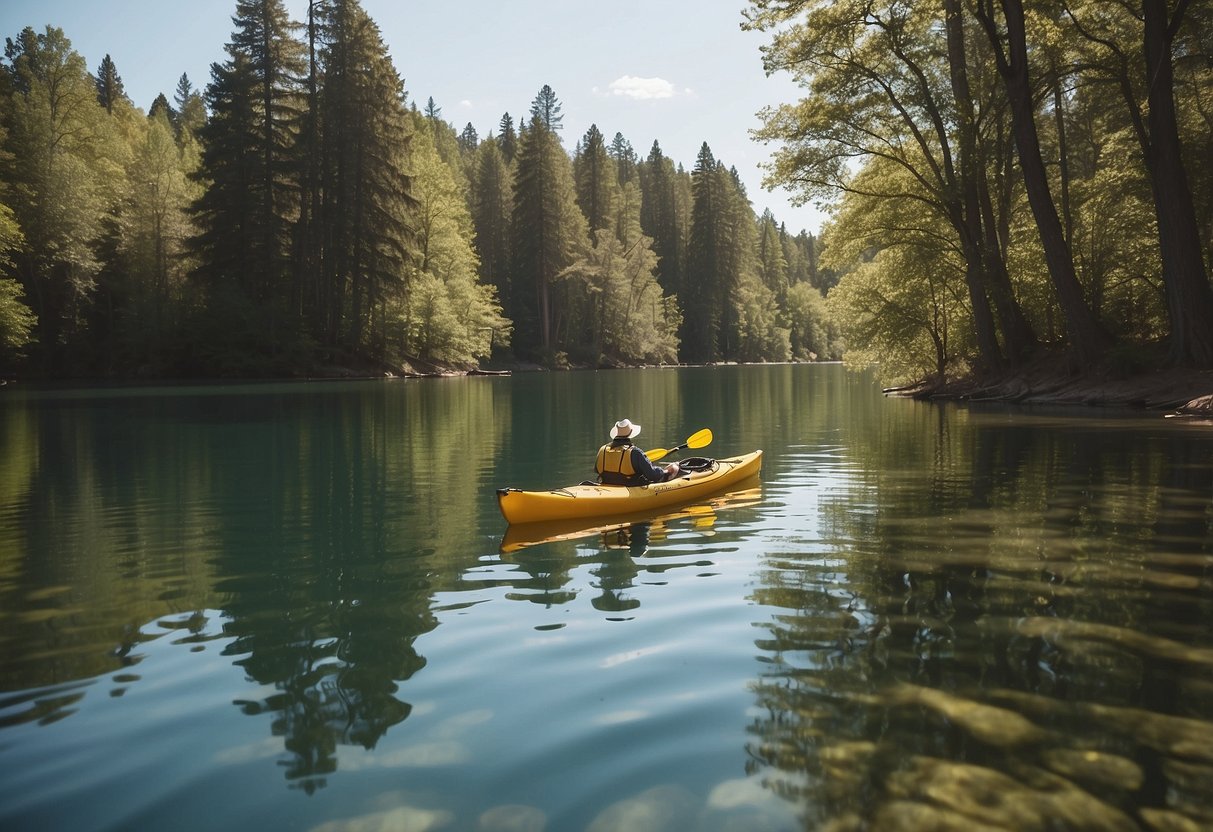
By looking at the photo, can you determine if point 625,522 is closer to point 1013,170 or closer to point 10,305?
point 1013,170

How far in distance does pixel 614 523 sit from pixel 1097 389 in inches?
679

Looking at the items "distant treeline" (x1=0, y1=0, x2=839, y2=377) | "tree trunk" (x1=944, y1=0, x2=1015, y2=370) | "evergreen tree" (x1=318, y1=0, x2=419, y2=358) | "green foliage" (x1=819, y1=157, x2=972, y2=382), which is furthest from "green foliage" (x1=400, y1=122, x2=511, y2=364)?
"tree trunk" (x1=944, y1=0, x2=1015, y2=370)

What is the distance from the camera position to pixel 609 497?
9.93 meters

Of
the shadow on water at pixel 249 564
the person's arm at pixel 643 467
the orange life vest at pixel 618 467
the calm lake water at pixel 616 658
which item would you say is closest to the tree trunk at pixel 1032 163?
the calm lake water at pixel 616 658

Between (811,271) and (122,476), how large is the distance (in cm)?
12534

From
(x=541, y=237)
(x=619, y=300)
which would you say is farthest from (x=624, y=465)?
(x=619, y=300)

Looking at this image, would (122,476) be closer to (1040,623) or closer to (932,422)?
(1040,623)

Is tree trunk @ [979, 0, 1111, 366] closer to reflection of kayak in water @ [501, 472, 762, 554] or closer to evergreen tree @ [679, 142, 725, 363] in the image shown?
reflection of kayak in water @ [501, 472, 762, 554]

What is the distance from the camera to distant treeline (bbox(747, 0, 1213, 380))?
1980 centimetres

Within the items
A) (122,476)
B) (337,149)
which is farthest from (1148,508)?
(337,149)

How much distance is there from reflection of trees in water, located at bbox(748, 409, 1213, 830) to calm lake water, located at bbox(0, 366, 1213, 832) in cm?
2

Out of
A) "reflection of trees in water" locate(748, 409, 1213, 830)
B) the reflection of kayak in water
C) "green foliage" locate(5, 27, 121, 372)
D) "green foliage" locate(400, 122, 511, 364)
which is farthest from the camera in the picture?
"green foliage" locate(400, 122, 511, 364)

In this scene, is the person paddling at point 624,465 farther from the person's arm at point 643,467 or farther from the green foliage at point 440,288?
the green foliage at point 440,288

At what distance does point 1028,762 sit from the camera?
144 inches
